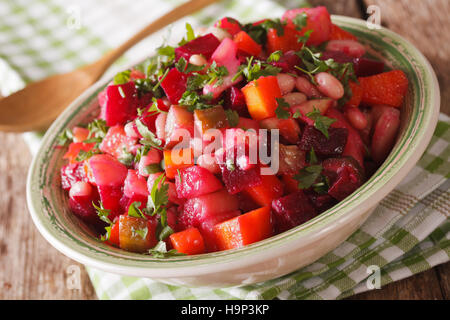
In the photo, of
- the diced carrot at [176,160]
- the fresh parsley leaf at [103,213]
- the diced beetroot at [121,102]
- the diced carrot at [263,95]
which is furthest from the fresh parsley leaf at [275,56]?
the fresh parsley leaf at [103,213]

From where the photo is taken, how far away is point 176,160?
1.68 m

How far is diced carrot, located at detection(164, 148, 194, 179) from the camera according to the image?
1.67 metres

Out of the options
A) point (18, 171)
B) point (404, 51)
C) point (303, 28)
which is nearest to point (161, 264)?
point (303, 28)

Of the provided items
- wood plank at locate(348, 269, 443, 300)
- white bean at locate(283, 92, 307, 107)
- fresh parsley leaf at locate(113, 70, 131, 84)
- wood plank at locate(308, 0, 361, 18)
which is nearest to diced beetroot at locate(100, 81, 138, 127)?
fresh parsley leaf at locate(113, 70, 131, 84)

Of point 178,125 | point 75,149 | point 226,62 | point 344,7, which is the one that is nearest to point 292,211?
point 178,125

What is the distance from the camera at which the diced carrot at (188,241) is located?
1.56 metres

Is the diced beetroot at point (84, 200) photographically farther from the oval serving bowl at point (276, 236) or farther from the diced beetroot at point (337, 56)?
the diced beetroot at point (337, 56)

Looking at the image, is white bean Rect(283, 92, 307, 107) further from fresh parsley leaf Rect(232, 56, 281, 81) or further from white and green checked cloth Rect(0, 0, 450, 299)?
white and green checked cloth Rect(0, 0, 450, 299)

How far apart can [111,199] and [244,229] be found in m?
0.57

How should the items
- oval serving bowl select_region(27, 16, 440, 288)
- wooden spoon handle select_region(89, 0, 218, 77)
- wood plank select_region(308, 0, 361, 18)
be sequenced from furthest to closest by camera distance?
wood plank select_region(308, 0, 361, 18) → wooden spoon handle select_region(89, 0, 218, 77) → oval serving bowl select_region(27, 16, 440, 288)

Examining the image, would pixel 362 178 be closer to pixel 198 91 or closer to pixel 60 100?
pixel 198 91

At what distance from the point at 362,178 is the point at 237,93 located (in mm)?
498

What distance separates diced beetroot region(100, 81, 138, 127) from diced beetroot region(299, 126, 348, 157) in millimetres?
679

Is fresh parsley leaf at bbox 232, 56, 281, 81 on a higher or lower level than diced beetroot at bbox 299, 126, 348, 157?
higher
